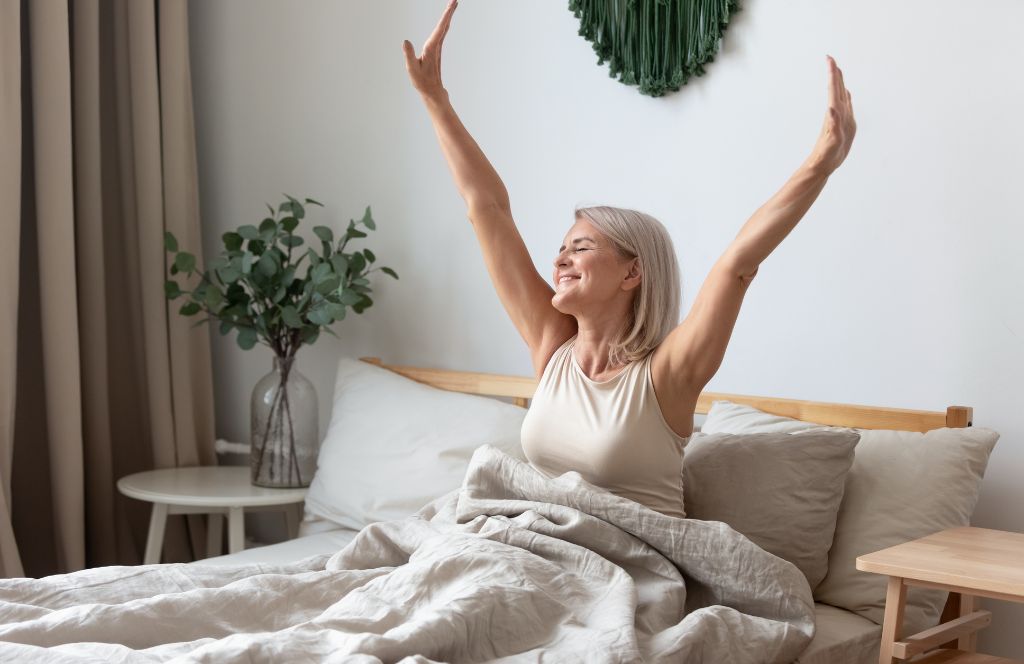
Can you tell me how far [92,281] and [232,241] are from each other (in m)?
0.46

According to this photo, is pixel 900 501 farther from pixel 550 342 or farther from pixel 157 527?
pixel 157 527

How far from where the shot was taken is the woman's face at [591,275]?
1830mm

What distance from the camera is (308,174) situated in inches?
120

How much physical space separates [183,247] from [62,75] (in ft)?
1.79

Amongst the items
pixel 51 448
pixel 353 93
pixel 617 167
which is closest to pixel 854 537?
pixel 617 167

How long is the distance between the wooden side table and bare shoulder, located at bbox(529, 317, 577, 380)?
70 centimetres

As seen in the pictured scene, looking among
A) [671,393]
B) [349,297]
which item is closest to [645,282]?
[671,393]

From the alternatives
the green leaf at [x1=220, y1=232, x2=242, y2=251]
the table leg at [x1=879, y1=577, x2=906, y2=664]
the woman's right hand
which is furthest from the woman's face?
the green leaf at [x1=220, y1=232, x2=242, y2=251]

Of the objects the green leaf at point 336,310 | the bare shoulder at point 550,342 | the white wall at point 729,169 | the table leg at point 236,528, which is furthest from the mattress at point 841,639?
the table leg at point 236,528

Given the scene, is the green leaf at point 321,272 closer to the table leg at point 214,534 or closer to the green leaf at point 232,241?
the green leaf at point 232,241

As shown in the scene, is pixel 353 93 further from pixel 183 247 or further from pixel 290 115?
pixel 183 247

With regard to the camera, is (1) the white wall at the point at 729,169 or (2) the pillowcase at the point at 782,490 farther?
(1) the white wall at the point at 729,169

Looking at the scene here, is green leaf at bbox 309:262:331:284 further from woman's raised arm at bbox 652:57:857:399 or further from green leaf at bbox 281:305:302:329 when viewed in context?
woman's raised arm at bbox 652:57:857:399

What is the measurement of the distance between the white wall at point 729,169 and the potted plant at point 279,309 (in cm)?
22
